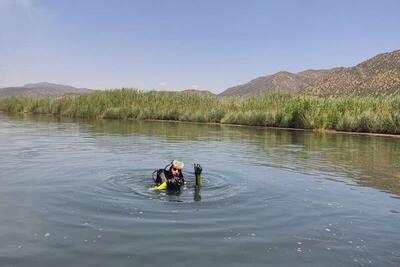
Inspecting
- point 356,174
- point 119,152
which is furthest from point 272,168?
point 119,152

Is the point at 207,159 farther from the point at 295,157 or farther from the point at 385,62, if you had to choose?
the point at 385,62

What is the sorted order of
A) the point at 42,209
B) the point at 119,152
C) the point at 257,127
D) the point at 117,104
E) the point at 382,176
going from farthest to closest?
the point at 117,104, the point at 257,127, the point at 119,152, the point at 382,176, the point at 42,209

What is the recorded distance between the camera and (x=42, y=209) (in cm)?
1095

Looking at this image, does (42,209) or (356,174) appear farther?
(356,174)

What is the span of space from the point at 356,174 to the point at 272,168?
9.33ft

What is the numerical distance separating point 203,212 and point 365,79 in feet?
378

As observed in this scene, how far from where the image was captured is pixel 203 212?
36.1 ft

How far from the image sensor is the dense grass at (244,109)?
38.2 metres

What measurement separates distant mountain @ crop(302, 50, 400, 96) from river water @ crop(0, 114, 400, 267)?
85440 millimetres

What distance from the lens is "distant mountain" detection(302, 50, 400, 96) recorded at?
10529 centimetres

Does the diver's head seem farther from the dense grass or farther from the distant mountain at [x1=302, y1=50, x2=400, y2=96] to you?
the distant mountain at [x1=302, y1=50, x2=400, y2=96]

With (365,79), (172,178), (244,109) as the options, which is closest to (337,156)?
(172,178)

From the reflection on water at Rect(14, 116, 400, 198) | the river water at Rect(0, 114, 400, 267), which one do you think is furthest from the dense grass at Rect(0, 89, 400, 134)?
the river water at Rect(0, 114, 400, 267)

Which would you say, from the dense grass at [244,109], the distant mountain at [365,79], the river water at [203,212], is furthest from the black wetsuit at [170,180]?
the distant mountain at [365,79]
